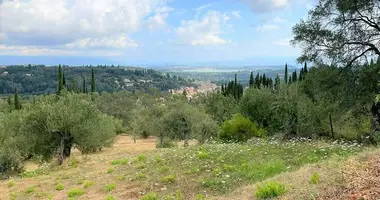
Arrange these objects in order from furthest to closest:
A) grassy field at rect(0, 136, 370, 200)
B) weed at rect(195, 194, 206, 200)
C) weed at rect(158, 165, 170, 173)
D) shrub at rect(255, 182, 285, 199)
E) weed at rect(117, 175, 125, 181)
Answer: weed at rect(117, 175, 125, 181), weed at rect(158, 165, 170, 173), grassy field at rect(0, 136, 370, 200), weed at rect(195, 194, 206, 200), shrub at rect(255, 182, 285, 199)

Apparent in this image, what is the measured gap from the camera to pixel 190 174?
1307 cm

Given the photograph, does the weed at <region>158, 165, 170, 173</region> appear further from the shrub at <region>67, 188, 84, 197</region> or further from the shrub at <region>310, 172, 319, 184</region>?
the shrub at <region>310, 172, 319, 184</region>

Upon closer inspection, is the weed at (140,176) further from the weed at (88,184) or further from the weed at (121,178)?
the weed at (88,184)

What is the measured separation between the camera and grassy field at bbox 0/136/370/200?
36.6 ft

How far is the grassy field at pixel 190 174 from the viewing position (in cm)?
1115

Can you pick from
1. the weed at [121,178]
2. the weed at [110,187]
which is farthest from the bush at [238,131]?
the weed at [110,187]

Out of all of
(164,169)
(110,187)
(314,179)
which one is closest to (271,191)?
(314,179)

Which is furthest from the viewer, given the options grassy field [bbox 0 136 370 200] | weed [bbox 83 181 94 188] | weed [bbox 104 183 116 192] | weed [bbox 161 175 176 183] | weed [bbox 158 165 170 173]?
weed [bbox 83 181 94 188]

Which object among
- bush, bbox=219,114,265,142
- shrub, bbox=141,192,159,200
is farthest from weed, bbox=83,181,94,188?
bush, bbox=219,114,265,142

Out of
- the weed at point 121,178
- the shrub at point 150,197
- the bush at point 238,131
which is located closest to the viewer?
the shrub at point 150,197

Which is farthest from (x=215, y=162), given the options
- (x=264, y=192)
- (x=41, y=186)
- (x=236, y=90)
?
(x=236, y=90)

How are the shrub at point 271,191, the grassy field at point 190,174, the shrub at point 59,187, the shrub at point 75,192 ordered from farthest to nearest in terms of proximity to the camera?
1. the shrub at point 59,187
2. the shrub at point 75,192
3. the grassy field at point 190,174
4. the shrub at point 271,191

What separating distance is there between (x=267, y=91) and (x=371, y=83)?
90.6 feet

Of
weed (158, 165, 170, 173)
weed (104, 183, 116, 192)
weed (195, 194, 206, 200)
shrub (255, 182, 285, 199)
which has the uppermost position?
shrub (255, 182, 285, 199)
